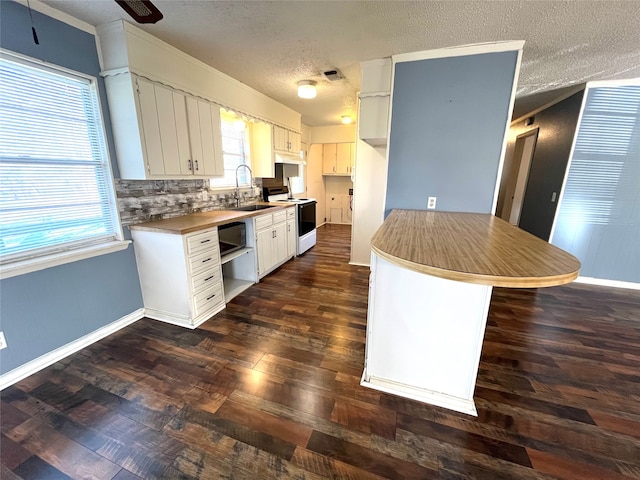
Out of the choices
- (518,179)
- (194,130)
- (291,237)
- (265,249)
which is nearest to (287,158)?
(291,237)

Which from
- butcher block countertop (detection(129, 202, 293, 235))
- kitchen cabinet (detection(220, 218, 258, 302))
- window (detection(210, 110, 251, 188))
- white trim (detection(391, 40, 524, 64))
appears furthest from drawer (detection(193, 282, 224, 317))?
white trim (detection(391, 40, 524, 64))

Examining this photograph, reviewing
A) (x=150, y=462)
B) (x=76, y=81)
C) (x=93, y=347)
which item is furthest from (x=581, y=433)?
(x=76, y=81)

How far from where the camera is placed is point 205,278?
8.24ft

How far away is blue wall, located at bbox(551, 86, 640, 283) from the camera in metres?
3.08

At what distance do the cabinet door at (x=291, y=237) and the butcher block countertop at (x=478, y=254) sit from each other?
2448 millimetres

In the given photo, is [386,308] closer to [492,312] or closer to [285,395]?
[285,395]

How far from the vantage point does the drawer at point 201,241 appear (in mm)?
2301

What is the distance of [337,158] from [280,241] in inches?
144

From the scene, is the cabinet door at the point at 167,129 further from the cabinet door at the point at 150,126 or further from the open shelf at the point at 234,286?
the open shelf at the point at 234,286

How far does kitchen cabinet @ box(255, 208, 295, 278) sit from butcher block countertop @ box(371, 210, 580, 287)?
6.35 ft

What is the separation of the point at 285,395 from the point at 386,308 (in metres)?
0.86

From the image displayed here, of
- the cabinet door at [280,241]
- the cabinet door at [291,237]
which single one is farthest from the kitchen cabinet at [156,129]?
the cabinet door at [291,237]

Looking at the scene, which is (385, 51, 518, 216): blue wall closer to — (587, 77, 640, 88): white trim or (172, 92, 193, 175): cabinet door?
(587, 77, 640, 88): white trim

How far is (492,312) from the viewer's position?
2.71 metres
